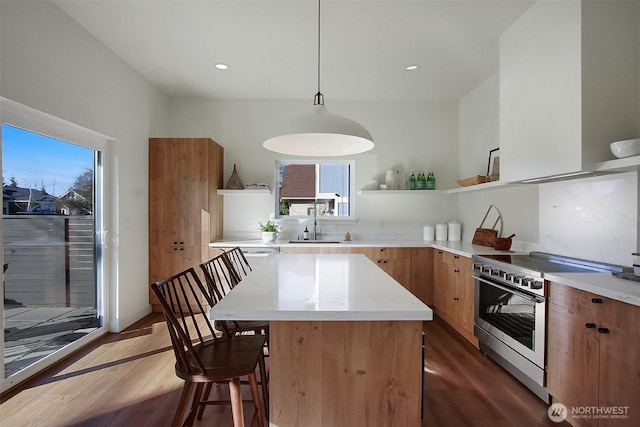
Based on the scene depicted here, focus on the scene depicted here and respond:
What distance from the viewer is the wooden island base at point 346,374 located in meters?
1.33

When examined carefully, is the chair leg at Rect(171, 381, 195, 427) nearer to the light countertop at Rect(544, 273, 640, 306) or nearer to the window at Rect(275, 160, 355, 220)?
the light countertop at Rect(544, 273, 640, 306)

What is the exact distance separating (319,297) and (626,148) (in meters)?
1.96

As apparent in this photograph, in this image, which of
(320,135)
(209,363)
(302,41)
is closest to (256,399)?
(209,363)

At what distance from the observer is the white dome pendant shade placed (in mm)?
1689

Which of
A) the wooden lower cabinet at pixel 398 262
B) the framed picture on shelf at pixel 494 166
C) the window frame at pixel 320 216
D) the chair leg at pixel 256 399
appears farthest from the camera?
the window frame at pixel 320 216

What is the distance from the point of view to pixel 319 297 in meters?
1.38

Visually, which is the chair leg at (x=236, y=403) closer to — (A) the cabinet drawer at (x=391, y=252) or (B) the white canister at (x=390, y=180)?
(A) the cabinet drawer at (x=391, y=252)

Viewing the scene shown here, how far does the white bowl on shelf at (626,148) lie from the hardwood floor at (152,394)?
1.63 metres

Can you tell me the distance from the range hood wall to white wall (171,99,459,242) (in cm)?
211

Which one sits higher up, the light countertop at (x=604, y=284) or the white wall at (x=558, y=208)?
the white wall at (x=558, y=208)

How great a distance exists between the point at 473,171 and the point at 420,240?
111cm

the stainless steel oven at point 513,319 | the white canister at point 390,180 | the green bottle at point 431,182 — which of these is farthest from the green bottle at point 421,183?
the stainless steel oven at point 513,319

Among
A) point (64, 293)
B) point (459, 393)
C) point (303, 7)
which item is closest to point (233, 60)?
point (303, 7)

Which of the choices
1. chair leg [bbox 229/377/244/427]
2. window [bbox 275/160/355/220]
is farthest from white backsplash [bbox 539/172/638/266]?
chair leg [bbox 229/377/244/427]
